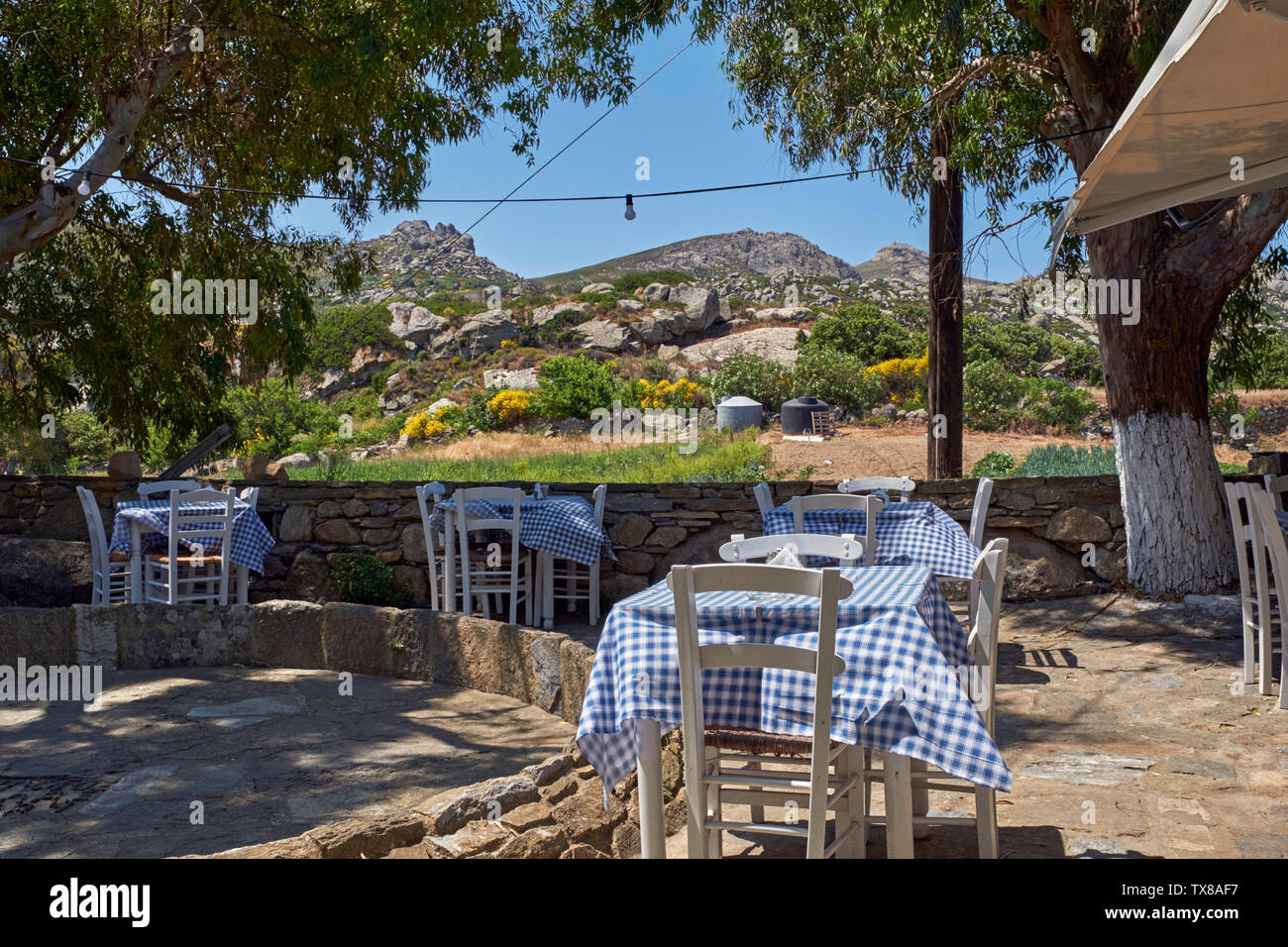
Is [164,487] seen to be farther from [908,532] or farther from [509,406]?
[509,406]

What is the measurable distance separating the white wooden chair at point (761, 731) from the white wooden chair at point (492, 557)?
3.92 meters

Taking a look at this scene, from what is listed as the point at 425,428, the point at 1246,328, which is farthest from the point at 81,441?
the point at 1246,328

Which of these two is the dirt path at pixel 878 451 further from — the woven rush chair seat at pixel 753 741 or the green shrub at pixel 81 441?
the green shrub at pixel 81 441

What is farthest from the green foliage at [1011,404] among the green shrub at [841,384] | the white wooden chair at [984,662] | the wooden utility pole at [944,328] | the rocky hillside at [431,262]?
the rocky hillside at [431,262]

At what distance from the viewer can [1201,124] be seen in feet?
12.7

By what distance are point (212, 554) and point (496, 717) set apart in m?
3.10

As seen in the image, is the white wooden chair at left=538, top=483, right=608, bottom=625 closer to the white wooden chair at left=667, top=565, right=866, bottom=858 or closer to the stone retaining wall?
the stone retaining wall

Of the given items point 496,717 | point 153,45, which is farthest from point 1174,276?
point 153,45

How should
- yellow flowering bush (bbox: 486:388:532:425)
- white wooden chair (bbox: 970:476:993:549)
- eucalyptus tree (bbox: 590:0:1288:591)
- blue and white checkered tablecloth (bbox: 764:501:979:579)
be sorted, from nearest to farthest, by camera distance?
1. blue and white checkered tablecloth (bbox: 764:501:979:579)
2. white wooden chair (bbox: 970:476:993:549)
3. eucalyptus tree (bbox: 590:0:1288:591)
4. yellow flowering bush (bbox: 486:388:532:425)

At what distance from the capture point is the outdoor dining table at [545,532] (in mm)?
6625

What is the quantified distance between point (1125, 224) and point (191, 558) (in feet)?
20.8

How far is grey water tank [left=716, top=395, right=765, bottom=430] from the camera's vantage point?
2044 centimetres

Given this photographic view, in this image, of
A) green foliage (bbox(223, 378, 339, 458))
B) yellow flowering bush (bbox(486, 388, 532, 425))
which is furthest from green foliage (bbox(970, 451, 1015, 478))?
green foliage (bbox(223, 378, 339, 458))

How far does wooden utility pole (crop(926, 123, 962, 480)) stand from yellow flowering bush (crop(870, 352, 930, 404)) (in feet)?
46.2
